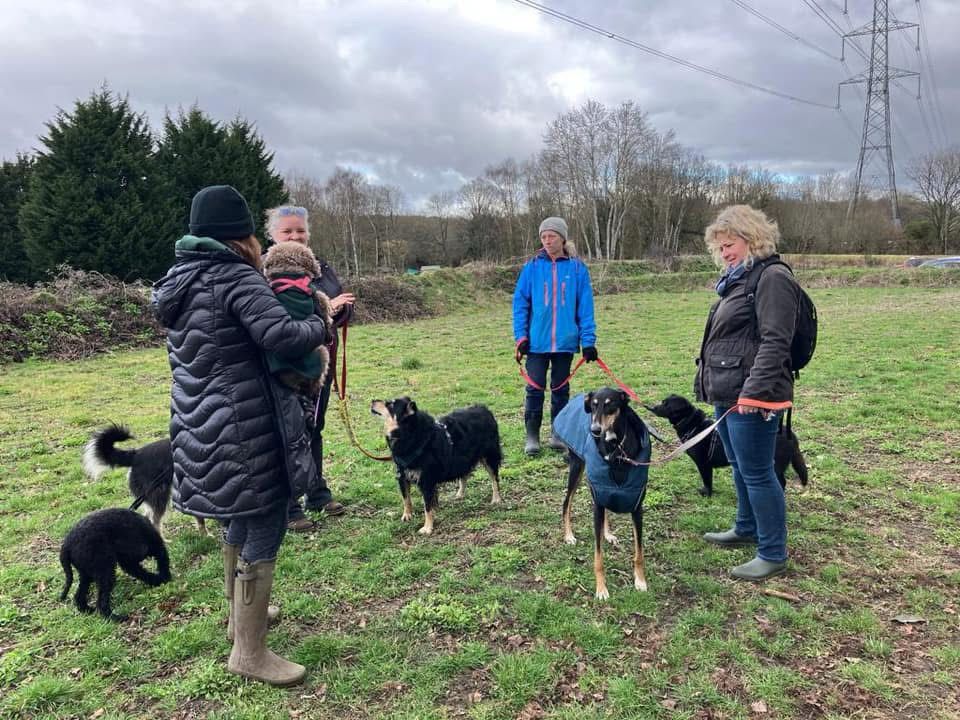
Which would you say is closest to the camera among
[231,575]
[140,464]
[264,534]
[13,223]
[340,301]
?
[264,534]

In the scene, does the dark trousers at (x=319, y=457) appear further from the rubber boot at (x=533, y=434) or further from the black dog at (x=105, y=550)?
the rubber boot at (x=533, y=434)

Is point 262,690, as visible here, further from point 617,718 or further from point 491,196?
point 491,196

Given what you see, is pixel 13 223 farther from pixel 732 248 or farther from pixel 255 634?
pixel 732 248

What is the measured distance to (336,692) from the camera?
Answer: 3.03 metres

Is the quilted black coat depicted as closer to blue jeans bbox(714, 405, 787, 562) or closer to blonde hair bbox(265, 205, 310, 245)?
blonde hair bbox(265, 205, 310, 245)

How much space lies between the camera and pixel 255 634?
3070 millimetres

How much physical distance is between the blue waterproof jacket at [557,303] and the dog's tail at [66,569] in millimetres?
4265

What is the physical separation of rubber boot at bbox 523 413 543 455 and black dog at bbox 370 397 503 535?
1345 mm

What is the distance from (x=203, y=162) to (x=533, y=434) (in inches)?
968

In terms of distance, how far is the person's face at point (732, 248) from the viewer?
3646 millimetres

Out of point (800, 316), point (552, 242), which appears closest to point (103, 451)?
point (552, 242)

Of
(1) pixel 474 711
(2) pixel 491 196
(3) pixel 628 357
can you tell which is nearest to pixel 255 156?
(3) pixel 628 357

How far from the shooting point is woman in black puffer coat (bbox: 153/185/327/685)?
8.59 feet

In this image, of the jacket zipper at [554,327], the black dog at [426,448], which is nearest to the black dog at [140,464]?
the black dog at [426,448]
